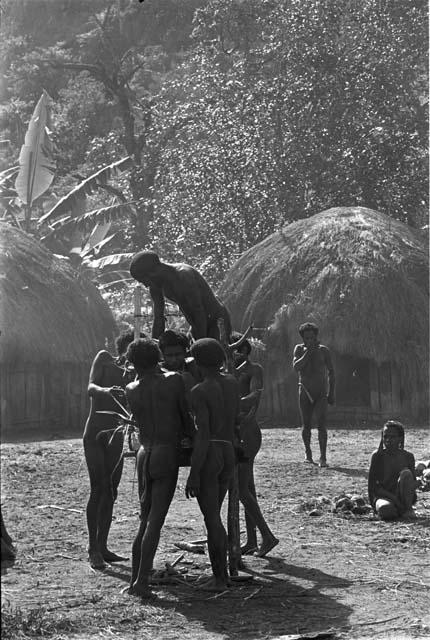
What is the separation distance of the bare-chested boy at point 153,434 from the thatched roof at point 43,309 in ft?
37.3

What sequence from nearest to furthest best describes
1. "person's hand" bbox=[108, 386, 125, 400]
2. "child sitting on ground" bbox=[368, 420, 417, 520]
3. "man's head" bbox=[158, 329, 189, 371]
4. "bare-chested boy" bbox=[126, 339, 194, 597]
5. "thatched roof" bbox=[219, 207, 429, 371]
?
"bare-chested boy" bbox=[126, 339, 194, 597]
"man's head" bbox=[158, 329, 189, 371]
"person's hand" bbox=[108, 386, 125, 400]
"child sitting on ground" bbox=[368, 420, 417, 520]
"thatched roof" bbox=[219, 207, 429, 371]

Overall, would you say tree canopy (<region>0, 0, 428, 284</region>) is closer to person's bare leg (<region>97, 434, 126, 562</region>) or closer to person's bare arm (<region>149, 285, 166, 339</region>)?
person's bare arm (<region>149, 285, 166, 339</region>)

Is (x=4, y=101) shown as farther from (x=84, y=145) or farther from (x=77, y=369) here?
(x=77, y=369)

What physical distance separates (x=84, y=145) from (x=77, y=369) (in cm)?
1478

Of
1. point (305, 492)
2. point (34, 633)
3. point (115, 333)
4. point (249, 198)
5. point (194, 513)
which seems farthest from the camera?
point (249, 198)

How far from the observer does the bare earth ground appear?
19.0 feet

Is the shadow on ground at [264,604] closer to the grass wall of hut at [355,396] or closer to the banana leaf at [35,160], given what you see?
the grass wall of hut at [355,396]

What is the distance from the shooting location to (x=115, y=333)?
67.1ft

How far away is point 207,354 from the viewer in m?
6.57

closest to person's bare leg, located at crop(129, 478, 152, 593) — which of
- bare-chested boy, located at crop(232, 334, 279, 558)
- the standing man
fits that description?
bare-chested boy, located at crop(232, 334, 279, 558)

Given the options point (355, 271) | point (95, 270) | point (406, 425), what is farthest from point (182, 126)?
point (406, 425)

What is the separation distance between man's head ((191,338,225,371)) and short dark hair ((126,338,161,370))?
0.85ft

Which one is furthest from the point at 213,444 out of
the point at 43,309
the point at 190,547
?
the point at 43,309

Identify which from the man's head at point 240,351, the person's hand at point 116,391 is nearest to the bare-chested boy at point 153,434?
the person's hand at point 116,391
